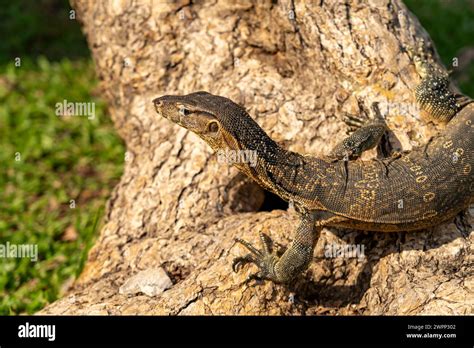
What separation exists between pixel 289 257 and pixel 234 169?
112 cm

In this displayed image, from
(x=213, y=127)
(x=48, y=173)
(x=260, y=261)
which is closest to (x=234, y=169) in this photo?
(x=213, y=127)

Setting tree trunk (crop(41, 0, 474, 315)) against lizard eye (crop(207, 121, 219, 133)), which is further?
tree trunk (crop(41, 0, 474, 315))

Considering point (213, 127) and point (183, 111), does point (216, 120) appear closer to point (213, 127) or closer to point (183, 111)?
point (213, 127)

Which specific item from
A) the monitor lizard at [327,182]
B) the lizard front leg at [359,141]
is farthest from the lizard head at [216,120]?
the lizard front leg at [359,141]

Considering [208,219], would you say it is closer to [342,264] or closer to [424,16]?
[342,264]

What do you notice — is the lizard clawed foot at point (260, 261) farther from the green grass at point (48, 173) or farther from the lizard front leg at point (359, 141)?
the green grass at point (48, 173)

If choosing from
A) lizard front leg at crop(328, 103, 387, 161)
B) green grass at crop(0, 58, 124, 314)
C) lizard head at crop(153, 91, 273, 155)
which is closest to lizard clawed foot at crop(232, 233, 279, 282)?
lizard head at crop(153, 91, 273, 155)

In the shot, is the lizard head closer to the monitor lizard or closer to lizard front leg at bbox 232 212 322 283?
the monitor lizard

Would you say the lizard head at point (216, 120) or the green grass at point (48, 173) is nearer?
the lizard head at point (216, 120)

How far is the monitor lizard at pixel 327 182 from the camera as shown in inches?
185

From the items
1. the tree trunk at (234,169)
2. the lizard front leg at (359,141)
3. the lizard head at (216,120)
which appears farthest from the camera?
the lizard front leg at (359,141)

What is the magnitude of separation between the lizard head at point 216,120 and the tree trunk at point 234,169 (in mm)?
739

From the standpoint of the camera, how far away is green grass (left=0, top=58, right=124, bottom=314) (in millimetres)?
6168

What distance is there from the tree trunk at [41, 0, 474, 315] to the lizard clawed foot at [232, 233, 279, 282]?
0.23 ft
